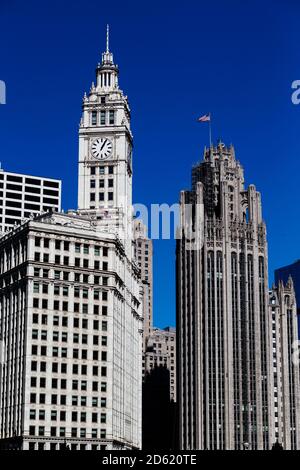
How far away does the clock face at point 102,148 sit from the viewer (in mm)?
170500

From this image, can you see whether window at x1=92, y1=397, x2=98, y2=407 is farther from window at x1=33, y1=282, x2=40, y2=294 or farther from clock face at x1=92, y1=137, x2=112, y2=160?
clock face at x1=92, y1=137, x2=112, y2=160

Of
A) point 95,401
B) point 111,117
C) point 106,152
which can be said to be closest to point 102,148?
point 106,152

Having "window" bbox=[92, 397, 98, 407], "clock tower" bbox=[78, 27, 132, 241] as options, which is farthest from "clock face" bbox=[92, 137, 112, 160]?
"window" bbox=[92, 397, 98, 407]

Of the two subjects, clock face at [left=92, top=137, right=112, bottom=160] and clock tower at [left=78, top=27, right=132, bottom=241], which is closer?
clock tower at [left=78, top=27, right=132, bottom=241]

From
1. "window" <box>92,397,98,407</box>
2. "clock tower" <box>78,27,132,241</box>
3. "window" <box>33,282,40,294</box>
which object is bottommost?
"window" <box>92,397,98,407</box>

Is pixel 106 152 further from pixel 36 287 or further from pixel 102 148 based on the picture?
pixel 36 287

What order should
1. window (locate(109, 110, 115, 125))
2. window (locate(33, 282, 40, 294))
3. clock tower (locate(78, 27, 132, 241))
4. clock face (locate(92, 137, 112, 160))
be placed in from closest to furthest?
1. window (locate(33, 282, 40, 294))
2. clock tower (locate(78, 27, 132, 241))
3. clock face (locate(92, 137, 112, 160))
4. window (locate(109, 110, 115, 125))

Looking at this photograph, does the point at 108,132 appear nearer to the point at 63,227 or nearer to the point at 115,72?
the point at 115,72

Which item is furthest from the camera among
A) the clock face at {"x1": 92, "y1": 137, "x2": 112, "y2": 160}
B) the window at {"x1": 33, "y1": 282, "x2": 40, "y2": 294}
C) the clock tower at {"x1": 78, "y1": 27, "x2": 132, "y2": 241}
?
the clock face at {"x1": 92, "y1": 137, "x2": 112, "y2": 160}

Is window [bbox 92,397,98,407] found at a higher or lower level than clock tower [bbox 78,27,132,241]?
lower

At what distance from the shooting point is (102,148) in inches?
6737

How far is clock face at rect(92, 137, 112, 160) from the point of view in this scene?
170500 millimetres

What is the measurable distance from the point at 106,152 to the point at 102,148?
3.89 feet

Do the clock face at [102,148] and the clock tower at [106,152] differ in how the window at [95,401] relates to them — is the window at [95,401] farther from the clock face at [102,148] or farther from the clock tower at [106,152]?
the clock face at [102,148]
